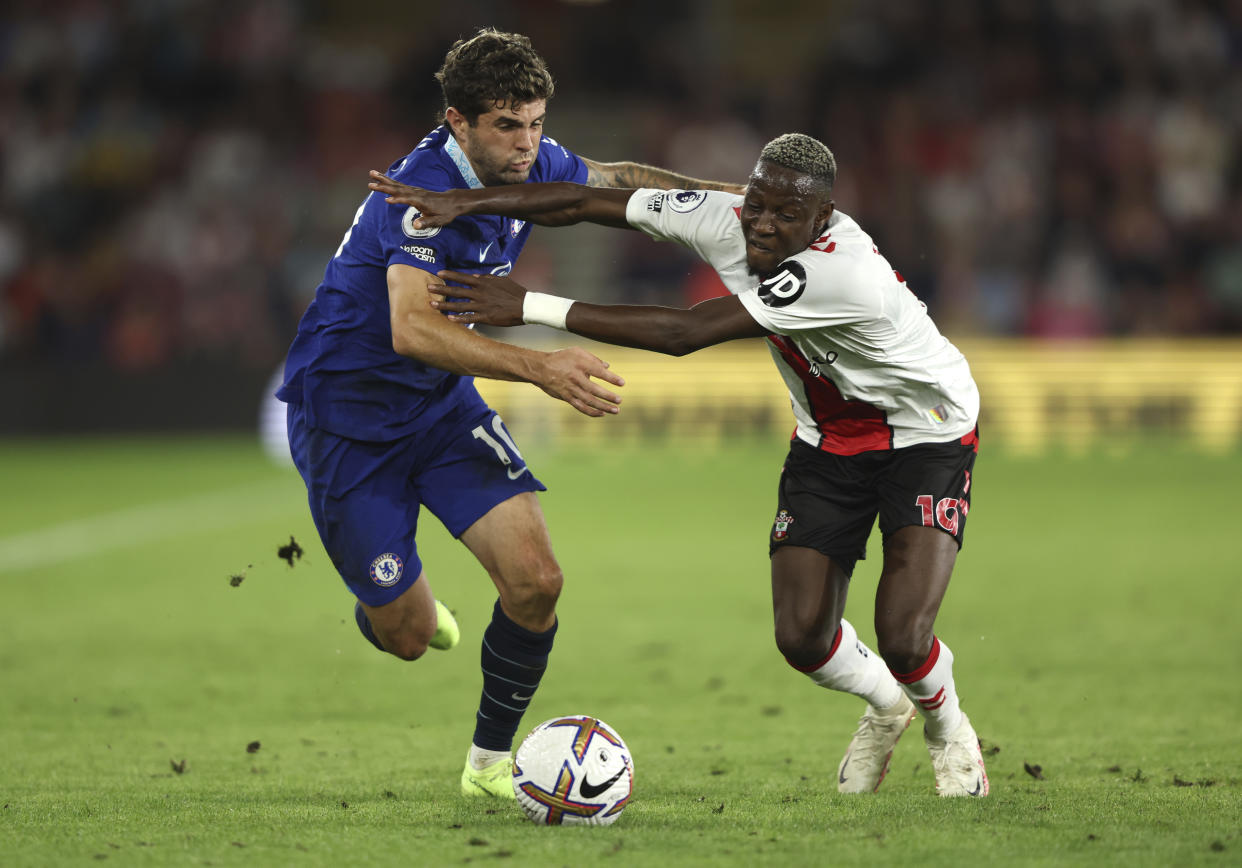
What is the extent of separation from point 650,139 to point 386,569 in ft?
53.8

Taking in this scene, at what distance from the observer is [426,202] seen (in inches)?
198

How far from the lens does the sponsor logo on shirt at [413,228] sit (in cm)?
507

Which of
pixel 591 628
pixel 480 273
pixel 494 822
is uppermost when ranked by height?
pixel 480 273

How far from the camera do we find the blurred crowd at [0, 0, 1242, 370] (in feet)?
61.5

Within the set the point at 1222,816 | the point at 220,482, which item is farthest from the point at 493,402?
the point at 1222,816

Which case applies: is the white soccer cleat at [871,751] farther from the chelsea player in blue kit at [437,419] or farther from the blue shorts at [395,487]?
the blue shorts at [395,487]

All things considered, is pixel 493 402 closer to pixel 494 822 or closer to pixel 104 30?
pixel 104 30

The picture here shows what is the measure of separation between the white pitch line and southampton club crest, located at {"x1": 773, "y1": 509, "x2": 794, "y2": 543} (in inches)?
299

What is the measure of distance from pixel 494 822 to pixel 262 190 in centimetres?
1767

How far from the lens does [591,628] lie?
29.5ft

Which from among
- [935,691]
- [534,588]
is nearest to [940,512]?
[935,691]

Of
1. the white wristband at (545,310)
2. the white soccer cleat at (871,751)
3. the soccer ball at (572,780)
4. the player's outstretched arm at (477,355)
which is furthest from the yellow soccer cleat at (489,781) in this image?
the white wristband at (545,310)

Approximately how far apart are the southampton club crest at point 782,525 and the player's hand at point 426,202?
1552mm

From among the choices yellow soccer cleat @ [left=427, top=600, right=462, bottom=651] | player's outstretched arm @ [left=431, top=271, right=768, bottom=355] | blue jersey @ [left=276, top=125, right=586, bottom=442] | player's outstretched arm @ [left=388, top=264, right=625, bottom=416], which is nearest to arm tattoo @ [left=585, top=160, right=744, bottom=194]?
blue jersey @ [left=276, top=125, right=586, bottom=442]
